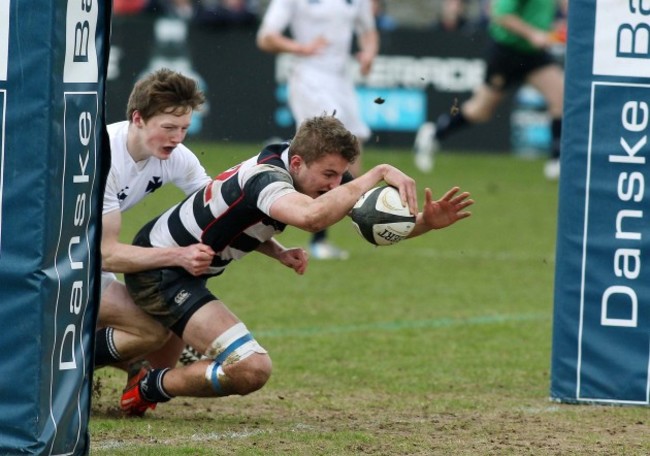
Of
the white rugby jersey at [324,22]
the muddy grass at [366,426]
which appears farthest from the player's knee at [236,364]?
the white rugby jersey at [324,22]

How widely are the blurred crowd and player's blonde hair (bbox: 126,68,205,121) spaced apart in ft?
43.0

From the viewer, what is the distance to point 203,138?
20141 millimetres

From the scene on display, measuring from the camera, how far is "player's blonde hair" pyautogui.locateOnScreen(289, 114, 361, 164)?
570 centimetres

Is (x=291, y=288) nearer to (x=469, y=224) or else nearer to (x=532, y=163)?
(x=469, y=224)

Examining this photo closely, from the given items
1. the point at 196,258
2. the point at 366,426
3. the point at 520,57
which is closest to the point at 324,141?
the point at 196,258

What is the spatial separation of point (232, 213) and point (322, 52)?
6.49 m

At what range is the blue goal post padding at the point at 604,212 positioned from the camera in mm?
6461

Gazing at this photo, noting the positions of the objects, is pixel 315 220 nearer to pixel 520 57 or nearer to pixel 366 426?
pixel 366 426

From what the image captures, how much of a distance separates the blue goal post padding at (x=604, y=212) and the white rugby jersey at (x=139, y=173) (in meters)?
1.85

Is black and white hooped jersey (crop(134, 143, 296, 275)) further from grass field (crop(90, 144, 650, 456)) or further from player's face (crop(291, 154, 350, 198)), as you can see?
grass field (crop(90, 144, 650, 456))

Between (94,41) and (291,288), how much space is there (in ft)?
18.8

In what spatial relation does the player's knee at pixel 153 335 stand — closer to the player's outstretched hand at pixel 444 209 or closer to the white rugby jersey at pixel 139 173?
the white rugby jersey at pixel 139 173

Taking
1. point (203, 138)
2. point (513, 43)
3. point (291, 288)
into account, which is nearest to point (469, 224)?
point (513, 43)

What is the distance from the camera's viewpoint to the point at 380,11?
77.2ft
